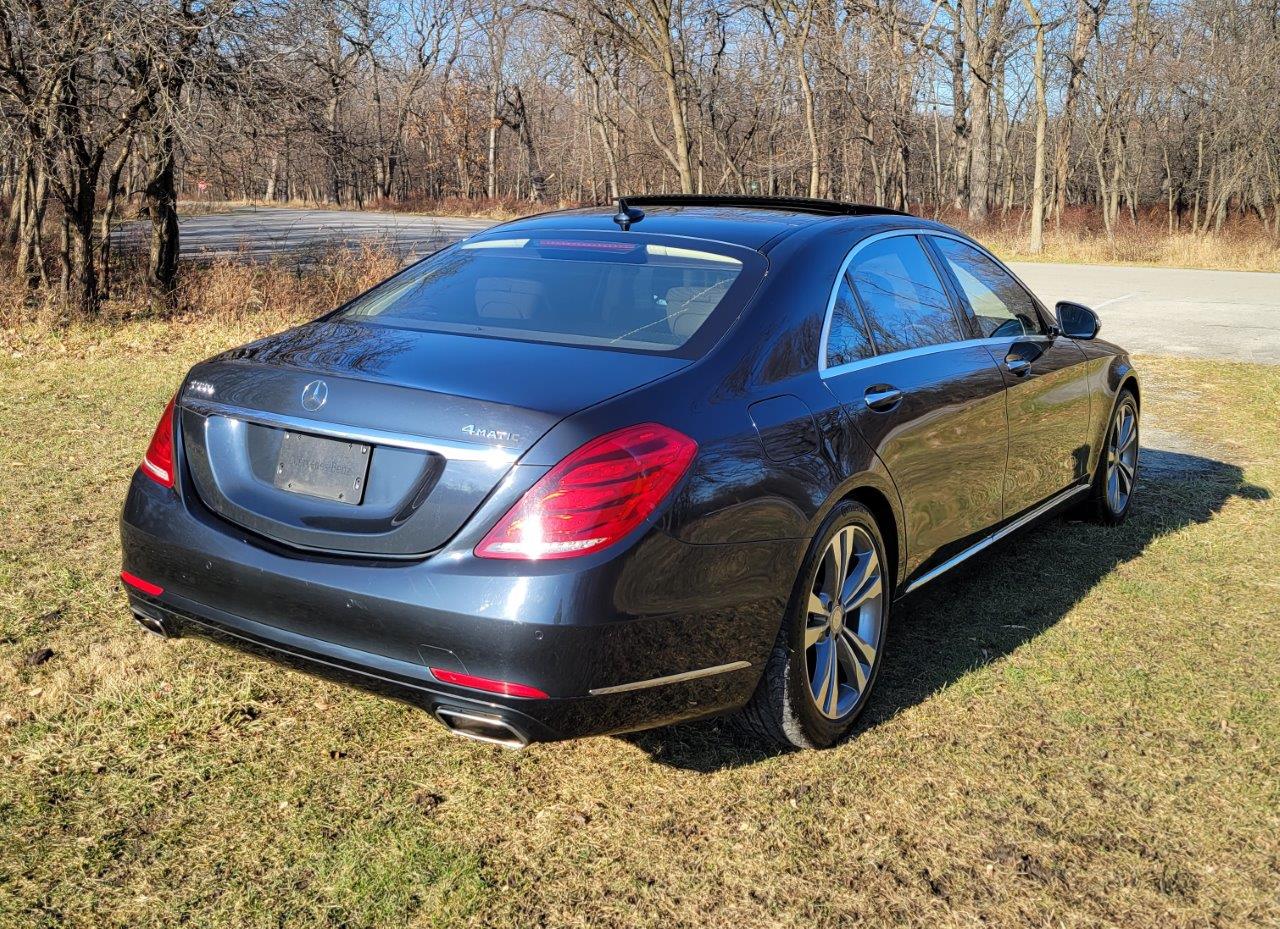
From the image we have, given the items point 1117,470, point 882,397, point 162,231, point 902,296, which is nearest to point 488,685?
point 882,397

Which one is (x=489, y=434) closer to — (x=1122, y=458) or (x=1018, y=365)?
(x=1018, y=365)

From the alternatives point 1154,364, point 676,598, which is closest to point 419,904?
point 676,598

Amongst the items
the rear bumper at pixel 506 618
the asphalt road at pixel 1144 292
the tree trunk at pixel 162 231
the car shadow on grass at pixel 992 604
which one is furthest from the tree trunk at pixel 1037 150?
the rear bumper at pixel 506 618

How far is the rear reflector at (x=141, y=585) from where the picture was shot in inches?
124

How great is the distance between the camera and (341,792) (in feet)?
10.5

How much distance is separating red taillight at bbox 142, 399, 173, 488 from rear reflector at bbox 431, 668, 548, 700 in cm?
103

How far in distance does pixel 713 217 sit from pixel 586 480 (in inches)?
66.5

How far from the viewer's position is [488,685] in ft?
8.81

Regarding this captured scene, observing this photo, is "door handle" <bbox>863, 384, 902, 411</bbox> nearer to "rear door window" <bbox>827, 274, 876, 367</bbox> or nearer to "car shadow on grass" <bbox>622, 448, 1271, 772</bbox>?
"rear door window" <bbox>827, 274, 876, 367</bbox>

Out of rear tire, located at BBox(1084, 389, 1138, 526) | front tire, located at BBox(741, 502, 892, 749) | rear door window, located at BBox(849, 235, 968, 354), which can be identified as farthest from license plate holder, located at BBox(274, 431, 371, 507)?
rear tire, located at BBox(1084, 389, 1138, 526)

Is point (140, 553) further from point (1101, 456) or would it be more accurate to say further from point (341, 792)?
point (1101, 456)

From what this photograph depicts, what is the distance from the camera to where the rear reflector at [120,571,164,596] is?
124 inches

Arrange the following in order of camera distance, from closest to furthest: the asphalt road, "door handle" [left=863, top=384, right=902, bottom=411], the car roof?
"door handle" [left=863, top=384, right=902, bottom=411], the car roof, the asphalt road

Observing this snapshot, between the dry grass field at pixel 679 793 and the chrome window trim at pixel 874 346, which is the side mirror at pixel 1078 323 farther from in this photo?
the dry grass field at pixel 679 793
